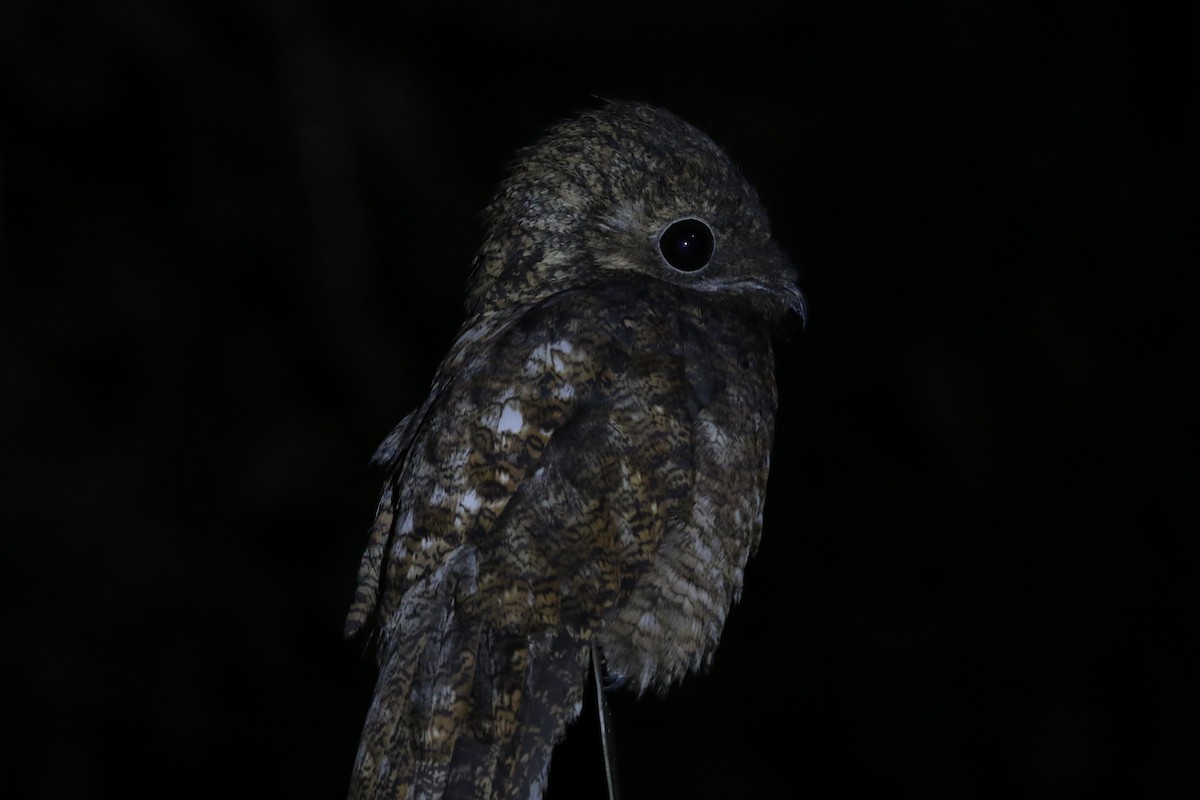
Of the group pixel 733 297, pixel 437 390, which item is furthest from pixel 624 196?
pixel 437 390

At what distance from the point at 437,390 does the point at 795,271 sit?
513 mm

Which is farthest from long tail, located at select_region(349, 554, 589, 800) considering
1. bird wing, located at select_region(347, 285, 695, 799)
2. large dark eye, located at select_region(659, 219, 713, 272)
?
large dark eye, located at select_region(659, 219, 713, 272)

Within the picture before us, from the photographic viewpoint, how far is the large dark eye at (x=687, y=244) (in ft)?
4.72

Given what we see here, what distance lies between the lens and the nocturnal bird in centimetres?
121

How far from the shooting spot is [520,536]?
1.23 m

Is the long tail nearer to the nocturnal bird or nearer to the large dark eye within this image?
the nocturnal bird

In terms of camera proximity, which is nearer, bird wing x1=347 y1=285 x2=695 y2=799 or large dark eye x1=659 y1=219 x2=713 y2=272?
bird wing x1=347 y1=285 x2=695 y2=799

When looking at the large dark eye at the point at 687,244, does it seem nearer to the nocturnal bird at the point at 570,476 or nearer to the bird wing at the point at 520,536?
the nocturnal bird at the point at 570,476

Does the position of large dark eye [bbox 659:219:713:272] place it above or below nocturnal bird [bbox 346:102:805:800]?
above

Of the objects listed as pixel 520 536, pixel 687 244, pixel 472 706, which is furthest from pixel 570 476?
pixel 687 244

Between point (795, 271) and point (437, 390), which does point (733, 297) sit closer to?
point (795, 271)

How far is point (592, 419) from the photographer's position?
4.18 ft

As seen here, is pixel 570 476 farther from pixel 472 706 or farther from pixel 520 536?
pixel 472 706

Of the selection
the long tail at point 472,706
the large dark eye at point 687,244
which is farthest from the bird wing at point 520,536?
the large dark eye at point 687,244
